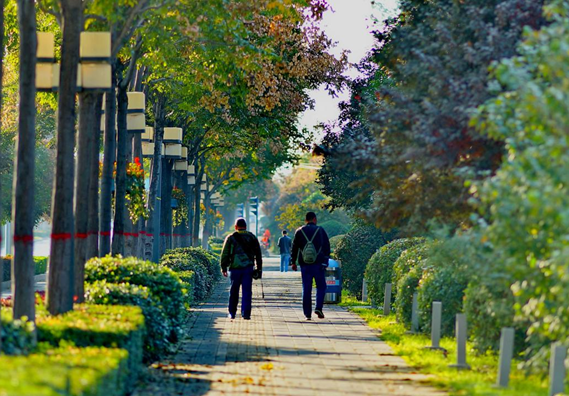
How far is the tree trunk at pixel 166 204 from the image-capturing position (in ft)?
111

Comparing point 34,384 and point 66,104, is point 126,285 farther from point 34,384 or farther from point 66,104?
point 34,384

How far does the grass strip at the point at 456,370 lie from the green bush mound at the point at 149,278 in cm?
320

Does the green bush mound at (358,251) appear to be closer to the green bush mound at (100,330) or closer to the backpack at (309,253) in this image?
the backpack at (309,253)

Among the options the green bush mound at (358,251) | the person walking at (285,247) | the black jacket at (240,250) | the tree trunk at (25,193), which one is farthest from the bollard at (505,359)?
the person walking at (285,247)

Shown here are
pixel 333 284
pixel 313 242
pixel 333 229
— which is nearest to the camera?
pixel 313 242

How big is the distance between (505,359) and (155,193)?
18.0 m

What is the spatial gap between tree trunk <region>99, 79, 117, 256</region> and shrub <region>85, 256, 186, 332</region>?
2.09 metres

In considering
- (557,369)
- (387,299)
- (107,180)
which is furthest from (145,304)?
(387,299)

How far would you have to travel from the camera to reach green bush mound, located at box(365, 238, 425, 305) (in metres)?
26.2

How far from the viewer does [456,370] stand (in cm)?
1398

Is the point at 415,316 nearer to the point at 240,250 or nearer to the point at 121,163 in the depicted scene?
the point at 240,250

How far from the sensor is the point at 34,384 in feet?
23.2

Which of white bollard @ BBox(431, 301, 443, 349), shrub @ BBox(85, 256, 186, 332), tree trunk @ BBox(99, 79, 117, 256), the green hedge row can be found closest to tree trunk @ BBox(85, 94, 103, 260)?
shrub @ BBox(85, 256, 186, 332)

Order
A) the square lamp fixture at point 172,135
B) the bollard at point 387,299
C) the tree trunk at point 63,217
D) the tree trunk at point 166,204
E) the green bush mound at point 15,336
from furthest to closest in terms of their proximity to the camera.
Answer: the tree trunk at point 166,204
the square lamp fixture at point 172,135
the bollard at point 387,299
the tree trunk at point 63,217
the green bush mound at point 15,336
